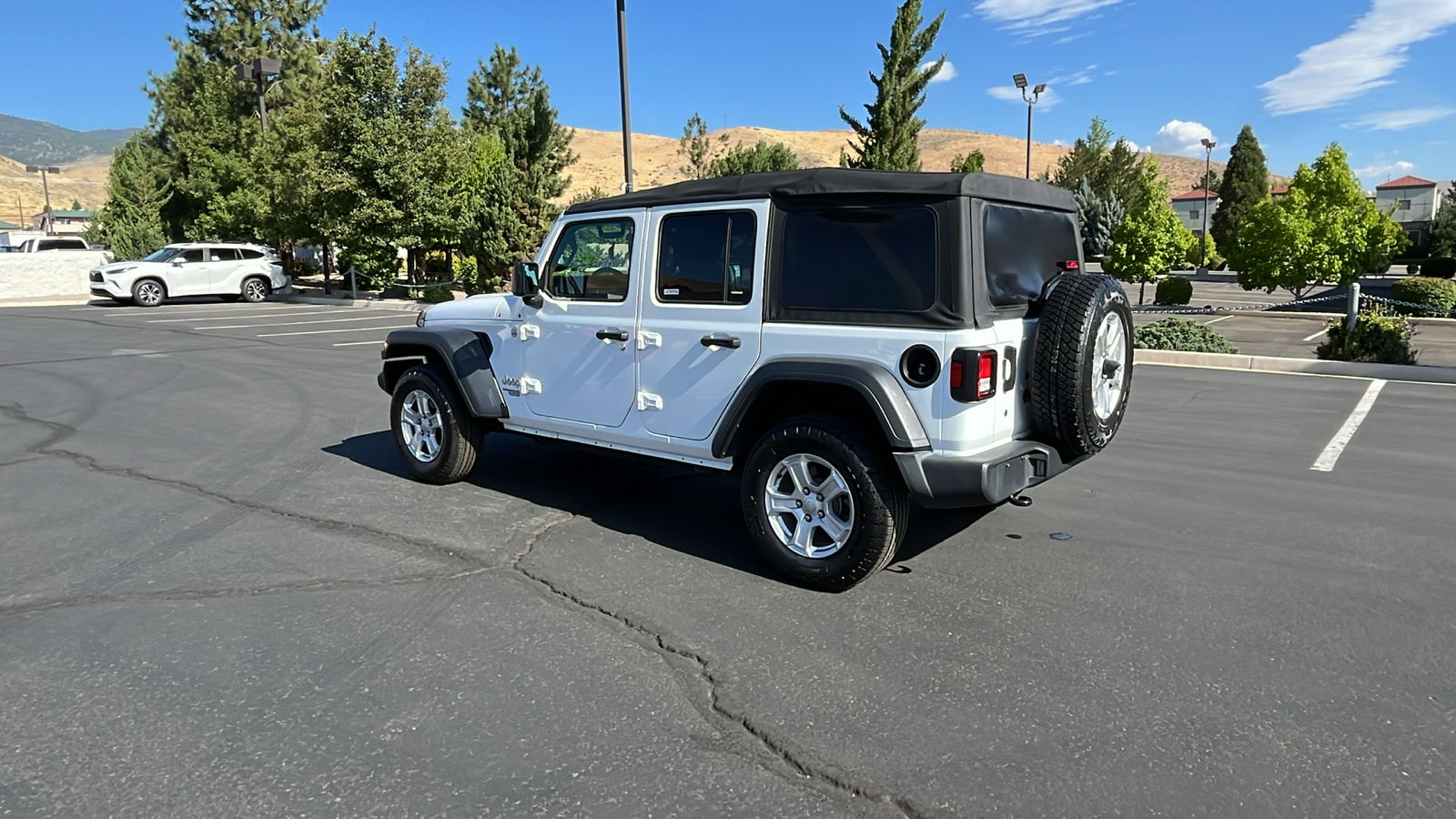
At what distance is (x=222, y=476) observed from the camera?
6773mm

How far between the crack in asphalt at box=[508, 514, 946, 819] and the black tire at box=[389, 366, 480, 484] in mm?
1373

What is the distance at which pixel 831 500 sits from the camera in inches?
176

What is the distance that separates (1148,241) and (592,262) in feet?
75.3

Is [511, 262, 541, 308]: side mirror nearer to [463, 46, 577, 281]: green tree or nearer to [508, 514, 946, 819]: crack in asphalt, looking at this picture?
[508, 514, 946, 819]: crack in asphalt

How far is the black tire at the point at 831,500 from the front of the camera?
167 inches

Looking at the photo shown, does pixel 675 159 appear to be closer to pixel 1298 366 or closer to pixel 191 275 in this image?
pixel 191 275

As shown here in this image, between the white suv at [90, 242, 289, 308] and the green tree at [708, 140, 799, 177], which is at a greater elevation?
the green tree at [708, 140, 799, 177]

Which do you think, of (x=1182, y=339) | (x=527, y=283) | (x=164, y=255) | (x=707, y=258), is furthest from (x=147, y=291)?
(x=707, y=258)

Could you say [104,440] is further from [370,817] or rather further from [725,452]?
[370,817]

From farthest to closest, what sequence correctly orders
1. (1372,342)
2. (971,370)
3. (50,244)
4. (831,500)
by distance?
(50,244) < (1372,342) < (831,500) < (971,370)

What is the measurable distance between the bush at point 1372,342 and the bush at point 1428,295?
10.7 m

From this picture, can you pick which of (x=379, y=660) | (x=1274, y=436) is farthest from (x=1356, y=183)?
(x=379, y=660)

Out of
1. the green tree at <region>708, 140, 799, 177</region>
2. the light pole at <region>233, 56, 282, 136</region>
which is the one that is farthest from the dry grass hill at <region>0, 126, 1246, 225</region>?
the light pole at <region>233, 56, 282, 136</region>

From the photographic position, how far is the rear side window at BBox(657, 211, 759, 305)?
15.5 ft
